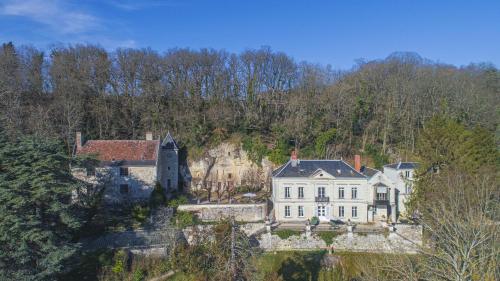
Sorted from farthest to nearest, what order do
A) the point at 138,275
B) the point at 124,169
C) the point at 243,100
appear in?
the point at 243,100
the point at 124,169
the point at 138,275

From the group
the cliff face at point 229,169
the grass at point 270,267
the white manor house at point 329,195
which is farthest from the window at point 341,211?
the cliff face at point 229,169

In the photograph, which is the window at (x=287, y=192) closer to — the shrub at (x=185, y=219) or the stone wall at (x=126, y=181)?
the shrub at (x=185, y=219)

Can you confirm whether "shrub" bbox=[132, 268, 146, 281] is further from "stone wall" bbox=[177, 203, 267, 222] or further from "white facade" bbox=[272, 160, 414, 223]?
"white facade" bbox=[272, 160, 414, 223]

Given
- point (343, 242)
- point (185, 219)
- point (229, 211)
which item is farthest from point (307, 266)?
point (185, 219)

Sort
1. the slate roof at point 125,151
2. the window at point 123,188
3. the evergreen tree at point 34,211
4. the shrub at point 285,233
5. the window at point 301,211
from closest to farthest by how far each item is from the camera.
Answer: the evergreen tree at point 34,211 < the shrub at point 285,233 < the window at point 301,211 < the window at point 123,188 < the slate roof at point 125,151

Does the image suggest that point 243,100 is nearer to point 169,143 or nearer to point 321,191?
point 169,143

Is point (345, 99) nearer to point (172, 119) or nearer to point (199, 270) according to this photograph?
point (172, 119)
